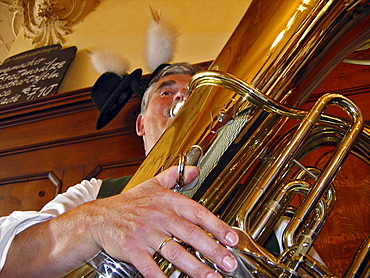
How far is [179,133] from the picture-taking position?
59cm

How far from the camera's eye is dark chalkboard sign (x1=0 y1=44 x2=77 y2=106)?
196 cm

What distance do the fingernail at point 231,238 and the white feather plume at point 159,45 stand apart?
1.21 m

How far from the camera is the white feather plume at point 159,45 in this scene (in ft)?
5.14

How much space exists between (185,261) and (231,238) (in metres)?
0.06

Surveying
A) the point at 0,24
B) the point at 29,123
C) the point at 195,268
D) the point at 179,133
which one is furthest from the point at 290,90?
the point at 0,24

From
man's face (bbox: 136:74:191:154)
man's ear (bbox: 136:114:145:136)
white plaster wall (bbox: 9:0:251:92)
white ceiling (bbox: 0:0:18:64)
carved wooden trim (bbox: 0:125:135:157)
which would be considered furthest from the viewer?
white ceiling (bbox: 0:0:18:64)

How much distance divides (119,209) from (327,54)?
17.3 inches

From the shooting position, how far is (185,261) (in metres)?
0.44

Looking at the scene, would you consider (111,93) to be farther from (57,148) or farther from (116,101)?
(57,148)

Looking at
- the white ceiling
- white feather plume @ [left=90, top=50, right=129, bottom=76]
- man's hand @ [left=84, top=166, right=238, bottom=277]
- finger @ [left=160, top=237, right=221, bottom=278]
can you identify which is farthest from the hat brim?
the white ceiling

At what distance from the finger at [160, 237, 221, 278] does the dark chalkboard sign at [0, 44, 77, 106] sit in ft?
5.29

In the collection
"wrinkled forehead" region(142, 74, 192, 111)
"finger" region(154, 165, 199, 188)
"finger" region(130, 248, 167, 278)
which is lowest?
"finger" region(130, 248, 167, 278)

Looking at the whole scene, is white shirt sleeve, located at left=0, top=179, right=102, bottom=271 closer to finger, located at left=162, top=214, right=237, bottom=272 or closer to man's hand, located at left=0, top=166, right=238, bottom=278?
man's hand, located at left=0, top=166, right=238, bottom=278

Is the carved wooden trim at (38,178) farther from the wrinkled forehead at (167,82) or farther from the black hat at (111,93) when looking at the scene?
the wrinkled forehead at (167,82)
